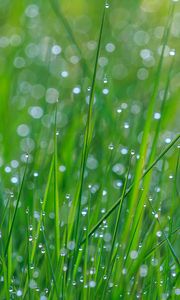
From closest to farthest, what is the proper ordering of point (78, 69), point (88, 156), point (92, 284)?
point (92, 284) < point (88, 156) < point (78, 69)

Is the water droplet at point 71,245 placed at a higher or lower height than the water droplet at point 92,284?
higher

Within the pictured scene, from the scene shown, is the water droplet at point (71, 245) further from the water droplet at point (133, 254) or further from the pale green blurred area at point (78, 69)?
the pale green blurred area at point (78, 69)

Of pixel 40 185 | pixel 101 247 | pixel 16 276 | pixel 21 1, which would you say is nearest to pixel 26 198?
pixel 40 185

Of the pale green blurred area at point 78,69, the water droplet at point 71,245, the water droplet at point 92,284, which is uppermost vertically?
the pale green blurred area at point 78,69

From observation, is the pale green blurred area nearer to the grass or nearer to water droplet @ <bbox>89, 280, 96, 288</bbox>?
the grass

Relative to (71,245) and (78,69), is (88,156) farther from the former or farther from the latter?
(78,69)

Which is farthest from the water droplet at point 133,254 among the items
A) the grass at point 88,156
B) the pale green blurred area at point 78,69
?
the pale green blurred area at point 78,69

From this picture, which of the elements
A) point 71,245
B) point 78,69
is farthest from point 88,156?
point 78,69

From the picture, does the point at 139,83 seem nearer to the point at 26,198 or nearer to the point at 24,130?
the point at 24,130
